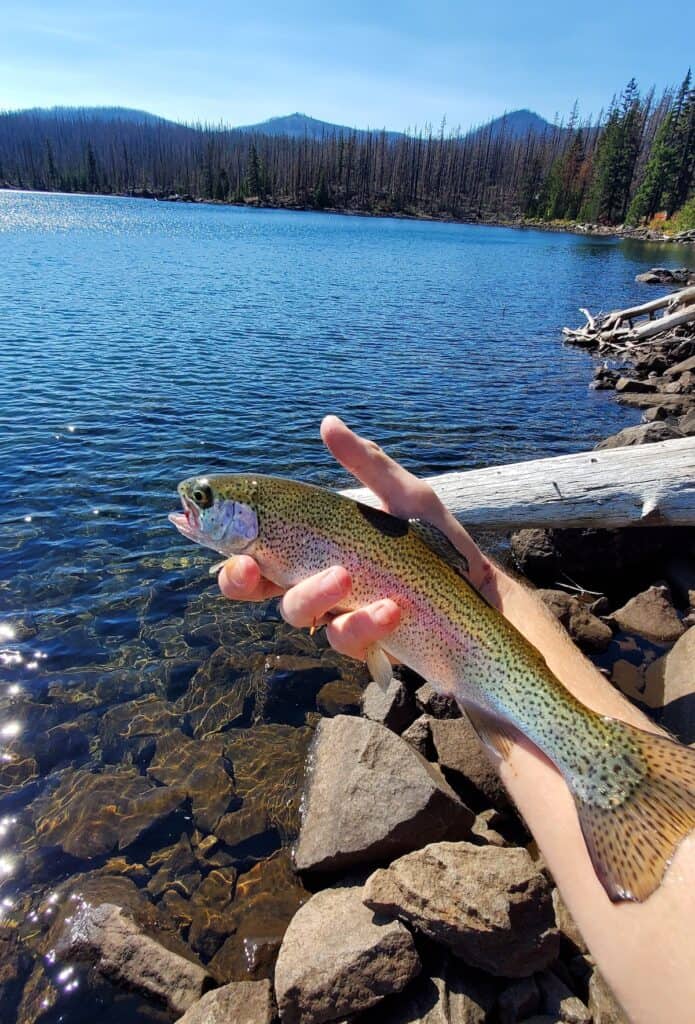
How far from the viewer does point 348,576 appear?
3.61m

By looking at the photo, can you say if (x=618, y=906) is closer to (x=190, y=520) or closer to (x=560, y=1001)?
(x=560, y=1001)

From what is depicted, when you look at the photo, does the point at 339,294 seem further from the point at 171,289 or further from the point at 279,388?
the point at 279,388

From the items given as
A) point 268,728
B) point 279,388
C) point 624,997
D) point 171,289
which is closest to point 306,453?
point 279,388

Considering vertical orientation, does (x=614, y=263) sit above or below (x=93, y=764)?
above

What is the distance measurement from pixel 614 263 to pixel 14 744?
2926 inches

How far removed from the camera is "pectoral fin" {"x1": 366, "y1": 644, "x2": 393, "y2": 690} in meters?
3.68

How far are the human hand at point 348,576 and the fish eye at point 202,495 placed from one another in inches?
15.7

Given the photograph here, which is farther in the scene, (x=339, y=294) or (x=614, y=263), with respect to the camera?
(x=614, y=263)

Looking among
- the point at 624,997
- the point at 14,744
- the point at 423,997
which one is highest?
the point at 624,997

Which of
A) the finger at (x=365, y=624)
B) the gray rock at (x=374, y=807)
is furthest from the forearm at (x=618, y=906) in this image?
the gray rock at (x=374, y=807)

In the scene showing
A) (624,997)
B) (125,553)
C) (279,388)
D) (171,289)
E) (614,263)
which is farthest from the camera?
(614,263)

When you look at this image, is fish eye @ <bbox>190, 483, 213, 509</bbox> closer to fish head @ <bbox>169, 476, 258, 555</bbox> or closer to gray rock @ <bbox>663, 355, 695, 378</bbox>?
fish head @ <bbox>169, 476, 258, 555</bbox>

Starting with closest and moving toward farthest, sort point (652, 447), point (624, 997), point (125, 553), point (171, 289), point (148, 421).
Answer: point (624, 997)
point (652, 447)
point (125, 553)
point (148, 421)
point (171, 289)

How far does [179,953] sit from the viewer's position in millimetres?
4934
